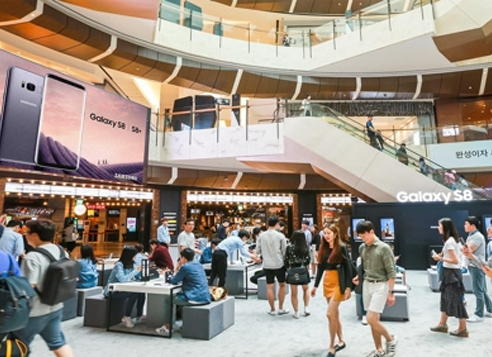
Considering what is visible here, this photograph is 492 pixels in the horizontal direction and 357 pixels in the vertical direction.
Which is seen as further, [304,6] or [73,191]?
[304,6]

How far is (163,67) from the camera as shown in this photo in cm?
1230

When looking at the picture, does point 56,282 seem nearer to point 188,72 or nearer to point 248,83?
point 188,72

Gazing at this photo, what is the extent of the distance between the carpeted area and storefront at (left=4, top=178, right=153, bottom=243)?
740 centimetres

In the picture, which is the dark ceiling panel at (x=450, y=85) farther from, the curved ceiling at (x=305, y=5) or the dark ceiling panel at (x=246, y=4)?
the dark ceiling panel at (x=246, y=4)

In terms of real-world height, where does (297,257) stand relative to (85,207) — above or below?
below

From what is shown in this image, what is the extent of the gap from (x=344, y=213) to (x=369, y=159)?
7.38 m

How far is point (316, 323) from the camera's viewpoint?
5.21 m

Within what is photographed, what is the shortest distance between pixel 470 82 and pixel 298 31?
735cm

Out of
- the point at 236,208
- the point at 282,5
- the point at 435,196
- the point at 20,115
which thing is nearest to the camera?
the point at 20,115

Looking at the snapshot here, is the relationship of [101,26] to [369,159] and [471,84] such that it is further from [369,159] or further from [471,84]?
[471,84]

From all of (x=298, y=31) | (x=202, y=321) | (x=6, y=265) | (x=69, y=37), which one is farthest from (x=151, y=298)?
(x=298, y=31)

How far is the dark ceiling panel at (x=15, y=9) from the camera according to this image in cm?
842

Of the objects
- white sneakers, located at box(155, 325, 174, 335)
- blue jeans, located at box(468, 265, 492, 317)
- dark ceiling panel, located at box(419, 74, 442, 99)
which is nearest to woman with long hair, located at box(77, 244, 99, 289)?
white sneakers, located at box(155, 325, 174, 335)

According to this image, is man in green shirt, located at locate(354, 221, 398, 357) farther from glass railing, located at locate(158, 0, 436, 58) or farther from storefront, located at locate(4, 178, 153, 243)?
glass railing, located at locate(158, 0, 436, 58)
